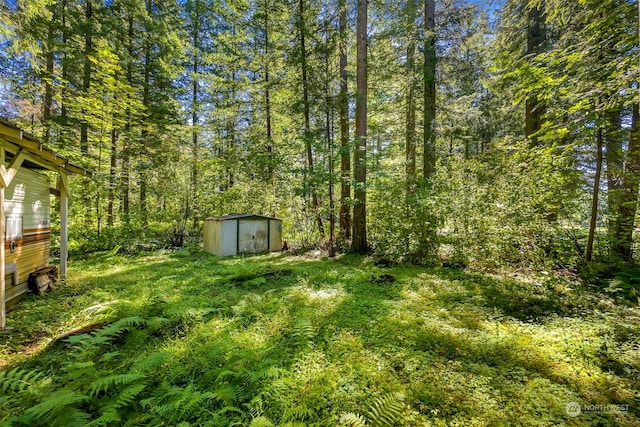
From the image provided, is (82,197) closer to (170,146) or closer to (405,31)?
(170,146)

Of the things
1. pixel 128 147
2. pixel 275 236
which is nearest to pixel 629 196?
pixel 275 236

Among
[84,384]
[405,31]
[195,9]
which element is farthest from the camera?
[195,9]

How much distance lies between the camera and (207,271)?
6859mm

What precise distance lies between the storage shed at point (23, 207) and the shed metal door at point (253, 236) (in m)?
4.71

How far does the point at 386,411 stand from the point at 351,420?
12.2 inches

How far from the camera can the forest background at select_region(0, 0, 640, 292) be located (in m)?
4.85

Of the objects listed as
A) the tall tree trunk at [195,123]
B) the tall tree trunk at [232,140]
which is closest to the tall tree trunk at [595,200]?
the tall tree trunk at [232,140]

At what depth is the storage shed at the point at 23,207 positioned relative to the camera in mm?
3643

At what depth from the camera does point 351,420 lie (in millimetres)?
1973

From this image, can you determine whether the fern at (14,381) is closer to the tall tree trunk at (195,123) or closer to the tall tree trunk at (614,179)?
the tall tree trunk at (614,179)

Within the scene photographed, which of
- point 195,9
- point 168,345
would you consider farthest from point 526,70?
point 195,9

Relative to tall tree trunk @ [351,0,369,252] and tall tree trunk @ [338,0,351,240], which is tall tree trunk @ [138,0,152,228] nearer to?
tall tree trunk @ [338,0,351,240]

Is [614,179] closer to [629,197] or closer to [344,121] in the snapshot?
[629,197]

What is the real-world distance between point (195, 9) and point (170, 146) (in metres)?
7.29
